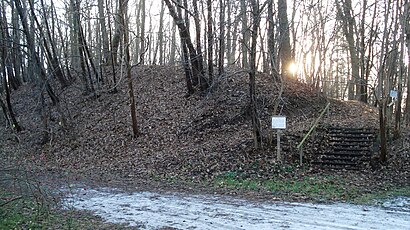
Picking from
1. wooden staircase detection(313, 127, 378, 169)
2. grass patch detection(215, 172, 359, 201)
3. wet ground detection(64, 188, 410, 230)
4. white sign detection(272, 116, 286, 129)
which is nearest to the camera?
wet ground detection(64, 188, 410, 230)

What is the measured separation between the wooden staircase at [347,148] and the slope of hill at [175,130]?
731 millimetres

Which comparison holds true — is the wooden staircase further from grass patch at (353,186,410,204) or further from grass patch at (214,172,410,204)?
grass patch at (353,186,410,204)

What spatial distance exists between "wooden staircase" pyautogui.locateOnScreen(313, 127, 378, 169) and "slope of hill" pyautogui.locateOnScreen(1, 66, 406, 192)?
731 mm

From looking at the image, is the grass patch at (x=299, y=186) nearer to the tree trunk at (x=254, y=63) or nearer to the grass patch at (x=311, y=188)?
the grass patch at (x=311, y=188)

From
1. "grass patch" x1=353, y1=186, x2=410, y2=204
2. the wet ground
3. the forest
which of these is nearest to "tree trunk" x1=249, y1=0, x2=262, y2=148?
the forest

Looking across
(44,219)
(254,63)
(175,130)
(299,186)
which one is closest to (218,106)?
(175,130)

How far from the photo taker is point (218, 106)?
18.5 m

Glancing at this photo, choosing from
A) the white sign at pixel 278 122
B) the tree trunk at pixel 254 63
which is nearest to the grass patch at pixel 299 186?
the white sign at pixel 278 122

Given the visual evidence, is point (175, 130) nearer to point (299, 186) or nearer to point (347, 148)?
point (347, 148)

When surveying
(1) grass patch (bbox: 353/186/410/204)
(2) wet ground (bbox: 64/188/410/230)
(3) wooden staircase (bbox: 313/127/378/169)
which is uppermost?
(3) wooden staircase (bbox: 313/127/378/169)

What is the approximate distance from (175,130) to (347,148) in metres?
7.59

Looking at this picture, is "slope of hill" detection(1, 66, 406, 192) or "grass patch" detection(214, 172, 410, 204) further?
"slope of hill" detection(1, 66, 406, 192)

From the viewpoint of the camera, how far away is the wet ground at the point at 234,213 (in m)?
7.09

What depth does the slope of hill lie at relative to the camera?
13.9 metres
